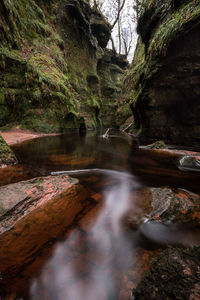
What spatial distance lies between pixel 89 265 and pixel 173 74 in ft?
24.1

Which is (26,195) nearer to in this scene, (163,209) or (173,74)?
(163,209)

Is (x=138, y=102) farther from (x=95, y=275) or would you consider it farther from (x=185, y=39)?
(x=95, y=275)

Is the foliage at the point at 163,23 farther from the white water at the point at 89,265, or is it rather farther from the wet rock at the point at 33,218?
the white water at the point at 89,265

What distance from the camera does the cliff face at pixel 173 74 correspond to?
17.1ft

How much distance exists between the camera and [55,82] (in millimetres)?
10086

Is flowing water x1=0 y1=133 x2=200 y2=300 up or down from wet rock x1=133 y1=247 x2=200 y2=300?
down

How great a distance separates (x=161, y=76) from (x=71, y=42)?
48.8ft

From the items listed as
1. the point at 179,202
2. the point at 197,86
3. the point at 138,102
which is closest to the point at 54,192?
the point at 179,202

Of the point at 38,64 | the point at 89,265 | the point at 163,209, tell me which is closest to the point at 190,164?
the point at 163,209

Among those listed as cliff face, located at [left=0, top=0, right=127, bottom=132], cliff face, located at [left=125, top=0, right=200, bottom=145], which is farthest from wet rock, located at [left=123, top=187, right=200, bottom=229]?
cliff face, located at [left=0, top=0, right=127, bottom=132]

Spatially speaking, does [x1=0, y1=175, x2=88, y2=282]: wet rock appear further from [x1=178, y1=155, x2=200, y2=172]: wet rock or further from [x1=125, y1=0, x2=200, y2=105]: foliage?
[x1=125, y1=0, x2=200, y2=105]: foliage

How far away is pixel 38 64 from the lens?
9.85 meters

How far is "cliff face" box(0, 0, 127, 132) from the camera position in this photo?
25.5 feet

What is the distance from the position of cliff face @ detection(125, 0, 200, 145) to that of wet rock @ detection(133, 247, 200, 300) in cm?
636
